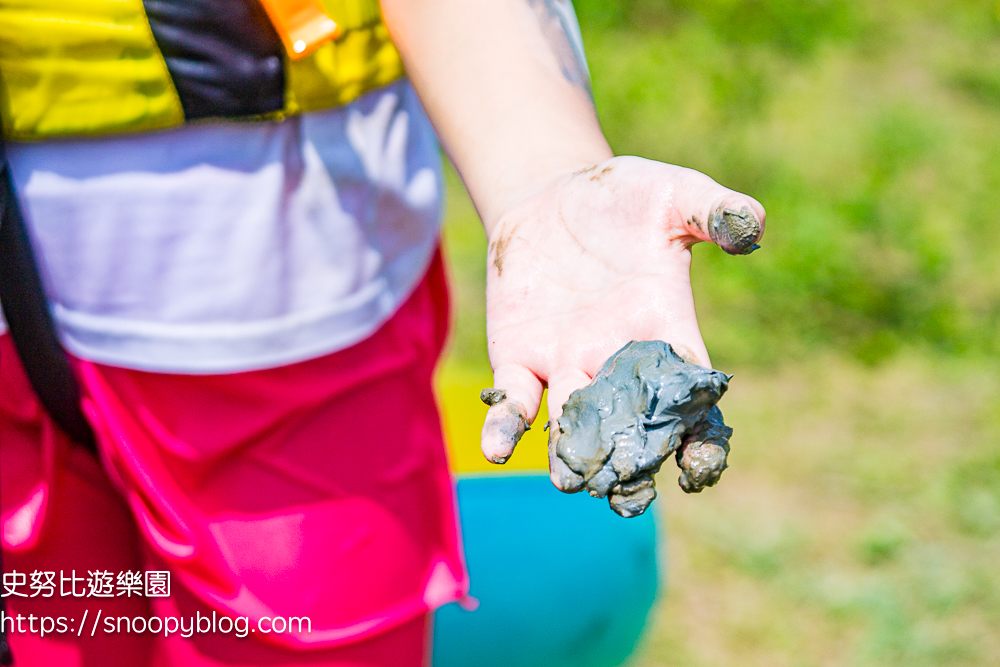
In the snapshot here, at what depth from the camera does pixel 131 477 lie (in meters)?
1.04

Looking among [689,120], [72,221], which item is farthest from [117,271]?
[689,120]

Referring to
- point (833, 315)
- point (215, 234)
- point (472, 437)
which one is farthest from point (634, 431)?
point (833, 315)

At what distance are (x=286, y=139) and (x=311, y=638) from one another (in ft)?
1.87

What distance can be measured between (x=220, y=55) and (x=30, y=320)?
0.35 meters

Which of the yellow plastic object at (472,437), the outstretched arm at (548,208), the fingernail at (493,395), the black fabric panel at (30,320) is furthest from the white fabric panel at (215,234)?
the yellow plastic object at (472,437)

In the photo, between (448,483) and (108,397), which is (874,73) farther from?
(108,397)

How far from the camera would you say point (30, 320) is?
98cm

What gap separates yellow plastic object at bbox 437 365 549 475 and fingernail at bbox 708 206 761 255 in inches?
45.8

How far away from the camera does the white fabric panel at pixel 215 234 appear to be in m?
0.95

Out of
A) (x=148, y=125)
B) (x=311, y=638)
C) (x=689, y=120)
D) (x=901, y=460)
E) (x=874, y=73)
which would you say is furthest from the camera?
(x=874, y=73)

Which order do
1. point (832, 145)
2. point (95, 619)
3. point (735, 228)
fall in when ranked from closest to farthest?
point (735, 228) → point (95, 619) → point (832, 145)

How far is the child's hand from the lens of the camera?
84cm

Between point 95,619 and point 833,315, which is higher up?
point 95,619

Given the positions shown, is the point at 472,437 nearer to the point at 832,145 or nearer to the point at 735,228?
the point at 735,228
